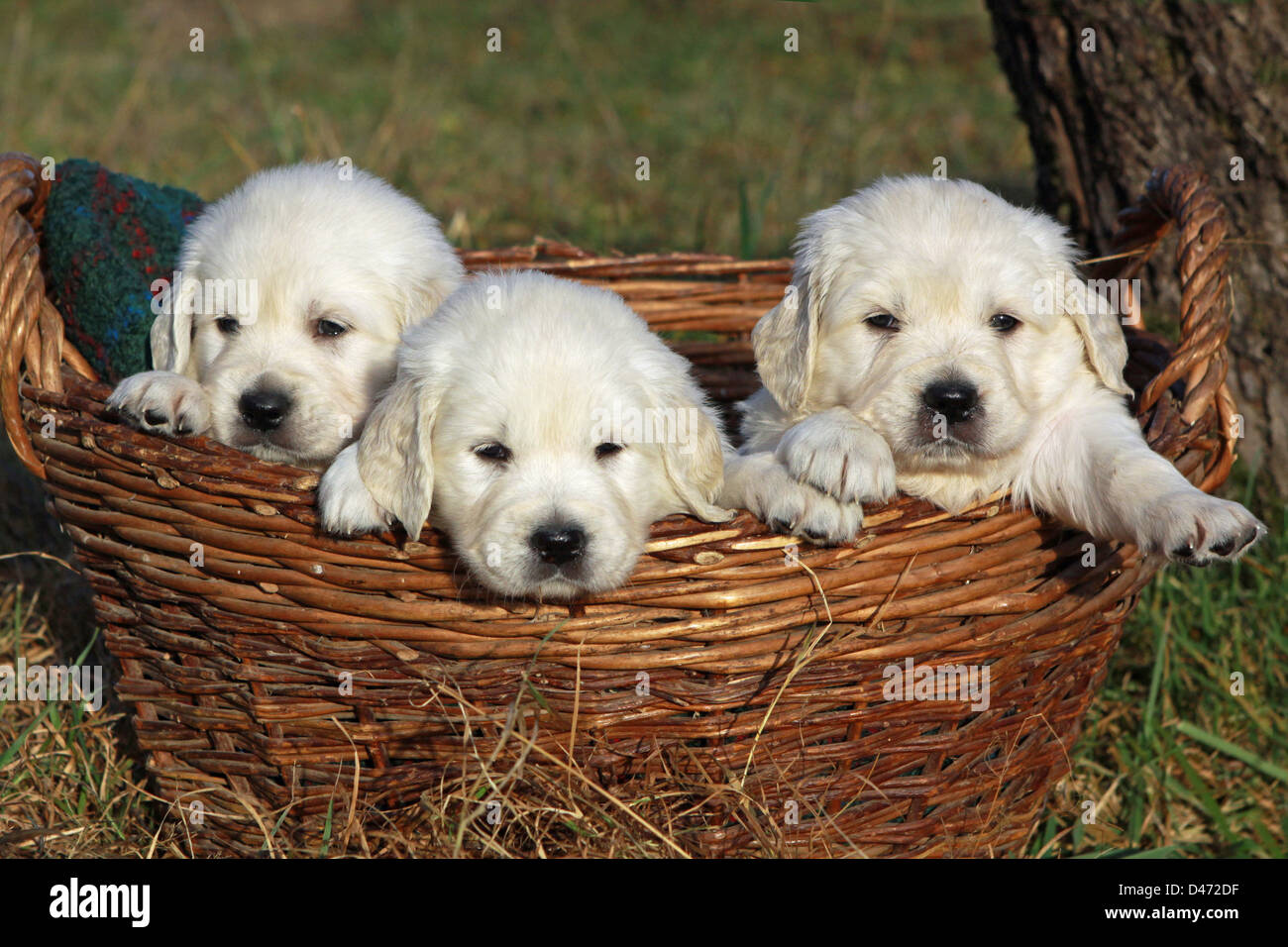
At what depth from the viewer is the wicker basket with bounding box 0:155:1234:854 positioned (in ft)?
9.95

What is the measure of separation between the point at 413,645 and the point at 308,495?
0.47 metres

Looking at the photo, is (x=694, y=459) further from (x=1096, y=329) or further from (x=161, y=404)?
(x=161, y=404)

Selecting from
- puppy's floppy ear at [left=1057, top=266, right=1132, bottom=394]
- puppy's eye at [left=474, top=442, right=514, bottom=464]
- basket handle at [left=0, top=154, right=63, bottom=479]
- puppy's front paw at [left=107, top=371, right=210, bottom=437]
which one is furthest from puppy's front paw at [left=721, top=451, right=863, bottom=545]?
basket handle at [left=0, top=154, right=63, bottom=479]

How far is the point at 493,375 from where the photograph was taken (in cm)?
325

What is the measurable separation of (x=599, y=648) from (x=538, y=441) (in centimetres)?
58

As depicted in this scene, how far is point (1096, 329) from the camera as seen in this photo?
3.57 m

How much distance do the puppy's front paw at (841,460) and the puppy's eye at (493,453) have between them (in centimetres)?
76

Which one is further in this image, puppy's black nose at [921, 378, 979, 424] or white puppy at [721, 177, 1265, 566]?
puppy's black nose at [921, 378, 979, 424]

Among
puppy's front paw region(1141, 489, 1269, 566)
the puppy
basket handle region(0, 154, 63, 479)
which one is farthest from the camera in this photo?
basket handle region(0, 154, 63, 479)

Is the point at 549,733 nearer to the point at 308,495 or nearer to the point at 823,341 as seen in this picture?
the point at 308,495

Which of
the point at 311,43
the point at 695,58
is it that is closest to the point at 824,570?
the point at 695,58

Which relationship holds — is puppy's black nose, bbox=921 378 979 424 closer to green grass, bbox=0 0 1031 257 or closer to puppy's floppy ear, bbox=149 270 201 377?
puppy's floppy ear, bbox=149 270 201 377

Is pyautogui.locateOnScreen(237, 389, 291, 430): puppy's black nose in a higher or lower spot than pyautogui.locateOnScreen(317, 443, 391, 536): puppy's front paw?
higher

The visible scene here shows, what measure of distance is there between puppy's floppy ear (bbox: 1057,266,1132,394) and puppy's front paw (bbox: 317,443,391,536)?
2.07 meters
